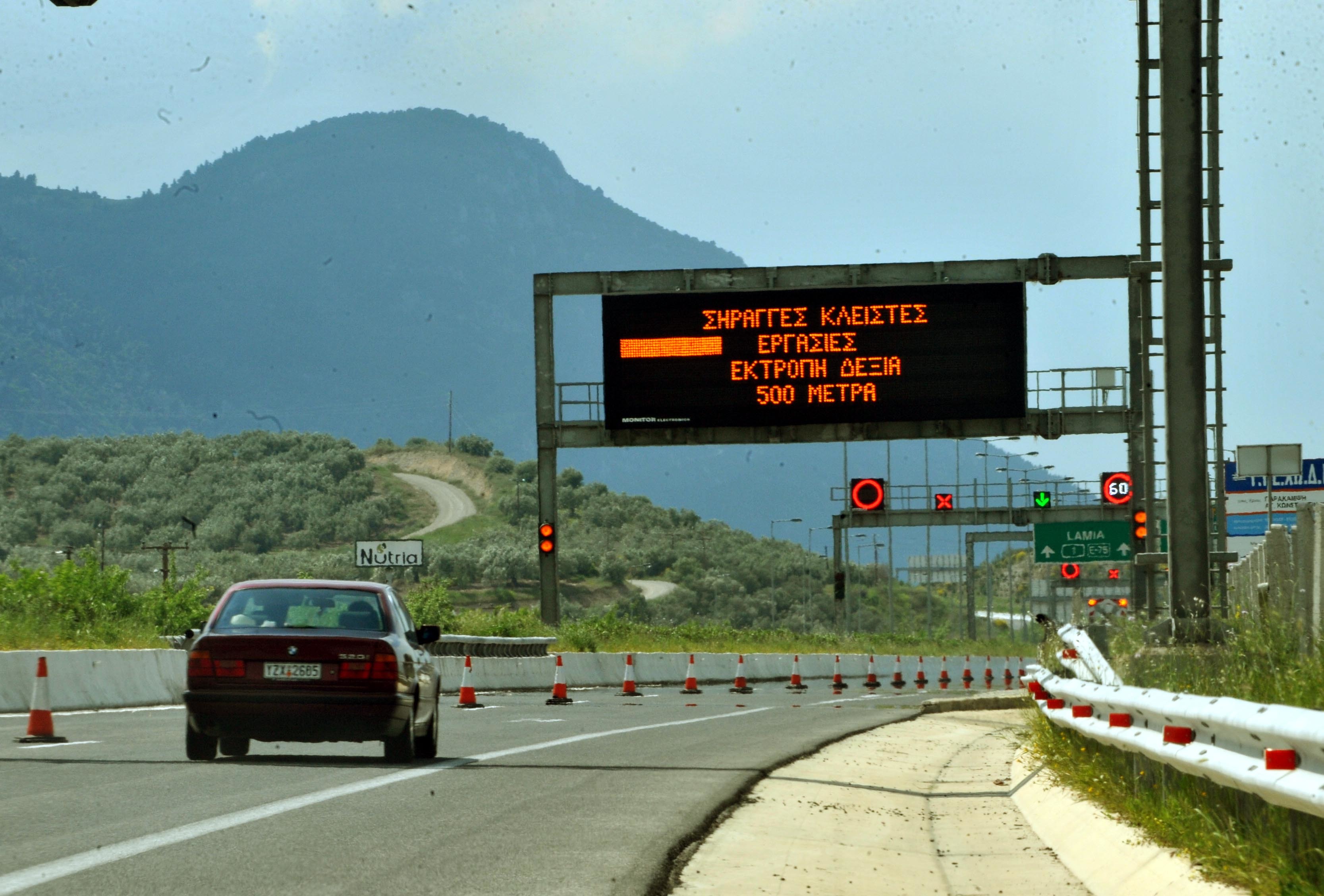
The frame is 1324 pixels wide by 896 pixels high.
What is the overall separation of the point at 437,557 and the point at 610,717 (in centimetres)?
10594

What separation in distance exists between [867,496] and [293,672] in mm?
40004

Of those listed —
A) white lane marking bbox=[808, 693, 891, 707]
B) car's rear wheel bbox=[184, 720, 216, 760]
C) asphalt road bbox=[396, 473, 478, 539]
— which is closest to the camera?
car's rear wheel bbox=[184, 720, 216, 760]

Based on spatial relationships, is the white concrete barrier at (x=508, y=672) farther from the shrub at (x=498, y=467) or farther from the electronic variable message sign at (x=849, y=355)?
the shrub at (x=498, y=467)

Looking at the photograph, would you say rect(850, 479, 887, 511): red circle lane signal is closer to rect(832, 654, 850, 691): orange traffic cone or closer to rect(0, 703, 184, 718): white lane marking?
rect(832, 654, 850, 691): orange traffic cone

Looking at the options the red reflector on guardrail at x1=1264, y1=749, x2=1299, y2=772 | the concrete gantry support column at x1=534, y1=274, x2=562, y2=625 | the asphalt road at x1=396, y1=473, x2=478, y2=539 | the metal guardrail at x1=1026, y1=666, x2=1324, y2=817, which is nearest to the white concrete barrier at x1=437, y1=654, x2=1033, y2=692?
the concrete gantry support column at x1=534, y1=274, x2=562, y2=625

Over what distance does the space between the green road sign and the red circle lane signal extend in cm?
710

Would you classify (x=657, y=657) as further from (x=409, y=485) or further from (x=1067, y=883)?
(x=409, y=485)

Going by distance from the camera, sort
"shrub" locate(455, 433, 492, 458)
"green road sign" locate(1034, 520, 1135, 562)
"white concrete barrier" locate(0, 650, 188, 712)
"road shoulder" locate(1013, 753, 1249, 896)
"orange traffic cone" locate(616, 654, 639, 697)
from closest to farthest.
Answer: "road shoulder" locate(1013, 753, 1249, 896) → "white concrete barrier" locate(0, 650, 188, 712) → "orange traffic cone" locate(616, 654, 639, 697) → "green road sign" locate(1034, 520, 1135, 562) → "shrub" locate(455, 433, 492, 458)

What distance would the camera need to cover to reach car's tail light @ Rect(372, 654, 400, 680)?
512 inches

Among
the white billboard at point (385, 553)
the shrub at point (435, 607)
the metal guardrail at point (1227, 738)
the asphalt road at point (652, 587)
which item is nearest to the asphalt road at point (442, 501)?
the asphalt road at point (652, 587)

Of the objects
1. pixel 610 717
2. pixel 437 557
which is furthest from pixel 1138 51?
pixel 437 557

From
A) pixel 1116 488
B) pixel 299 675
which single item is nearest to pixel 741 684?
pixel 1116 488

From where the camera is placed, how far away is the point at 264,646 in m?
12.9

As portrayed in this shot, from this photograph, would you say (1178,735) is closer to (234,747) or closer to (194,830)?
(194,830)
